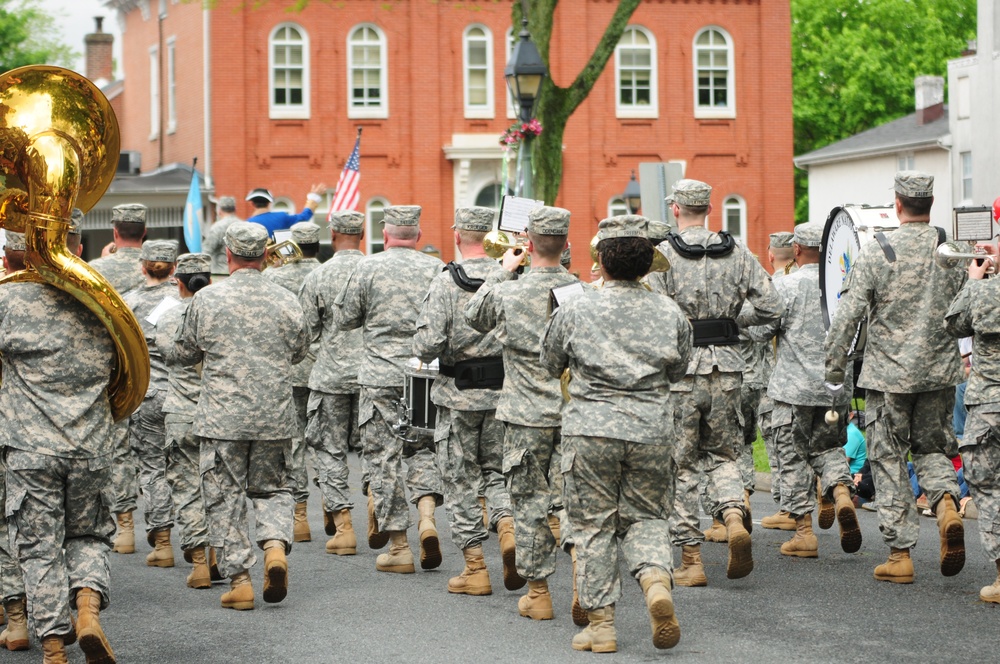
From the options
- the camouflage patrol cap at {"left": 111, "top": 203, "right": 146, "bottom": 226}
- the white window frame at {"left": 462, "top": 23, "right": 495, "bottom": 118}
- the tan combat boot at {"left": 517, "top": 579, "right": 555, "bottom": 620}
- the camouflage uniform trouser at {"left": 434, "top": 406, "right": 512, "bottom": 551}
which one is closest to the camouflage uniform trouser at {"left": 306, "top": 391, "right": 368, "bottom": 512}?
the camouflage uniform trouser at {"left": 434, "top": 406, "right": 512, "bottom": 551}

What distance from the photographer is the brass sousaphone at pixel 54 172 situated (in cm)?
735

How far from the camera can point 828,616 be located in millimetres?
8461

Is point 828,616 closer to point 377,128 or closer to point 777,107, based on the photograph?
point 377,128

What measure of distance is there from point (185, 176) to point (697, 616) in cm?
3099

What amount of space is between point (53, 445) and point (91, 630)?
0.87 m

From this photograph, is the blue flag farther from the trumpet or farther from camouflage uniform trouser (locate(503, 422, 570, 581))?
camouflage uniform trouser (locate(503, 422, 570, 581))

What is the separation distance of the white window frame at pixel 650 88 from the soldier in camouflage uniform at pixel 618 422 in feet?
107

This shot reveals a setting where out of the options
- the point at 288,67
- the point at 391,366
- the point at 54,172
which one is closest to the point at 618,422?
the point at 54,172

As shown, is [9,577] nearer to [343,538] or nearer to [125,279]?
[343,538]

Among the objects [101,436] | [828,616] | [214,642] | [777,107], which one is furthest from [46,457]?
[777,107]

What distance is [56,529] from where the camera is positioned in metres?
7.46

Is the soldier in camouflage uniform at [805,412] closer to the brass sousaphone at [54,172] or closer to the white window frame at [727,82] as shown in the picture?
the brass sousaphone at [54,172]

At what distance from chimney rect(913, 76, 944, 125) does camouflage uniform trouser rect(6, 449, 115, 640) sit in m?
48.8

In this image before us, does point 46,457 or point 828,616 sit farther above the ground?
point 46,457
